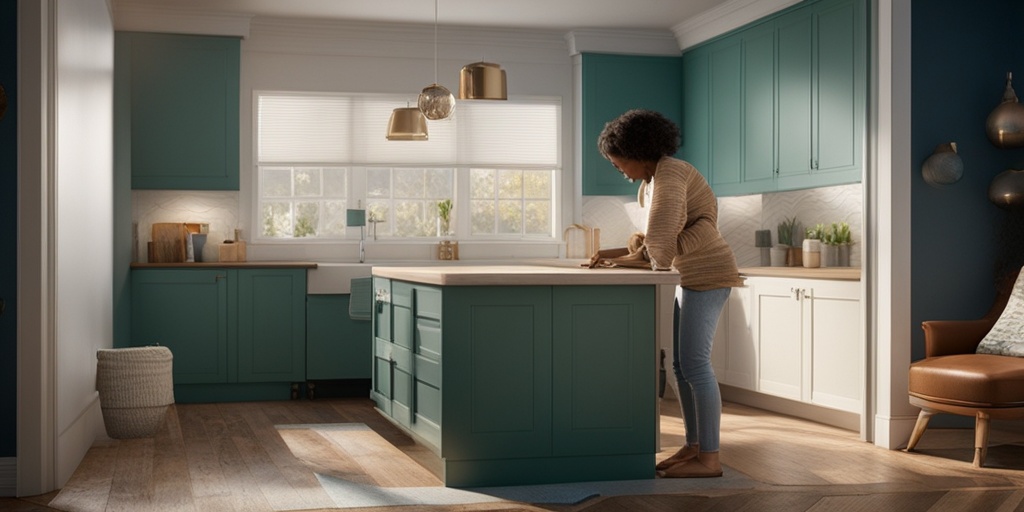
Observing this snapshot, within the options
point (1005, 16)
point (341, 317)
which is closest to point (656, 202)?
point (1005, 16)

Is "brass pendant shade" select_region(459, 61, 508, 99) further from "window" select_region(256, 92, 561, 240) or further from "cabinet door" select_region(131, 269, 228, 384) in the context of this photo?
"window" select_region(256, 92, 561, 240)

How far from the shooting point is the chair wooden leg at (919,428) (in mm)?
5203

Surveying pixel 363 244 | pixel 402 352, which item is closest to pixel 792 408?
pixel 402 352

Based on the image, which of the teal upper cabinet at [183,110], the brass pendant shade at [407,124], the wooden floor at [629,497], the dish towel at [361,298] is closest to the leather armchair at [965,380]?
the wooden floor at [629,497]

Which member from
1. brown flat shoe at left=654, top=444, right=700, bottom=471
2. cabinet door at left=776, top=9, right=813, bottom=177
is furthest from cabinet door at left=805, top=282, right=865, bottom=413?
brown flat shoe at left=654, top=444, right=700, bottom=471

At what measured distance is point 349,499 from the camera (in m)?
4.25

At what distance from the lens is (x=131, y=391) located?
18.9ft

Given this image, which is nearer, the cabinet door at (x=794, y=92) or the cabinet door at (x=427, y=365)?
the cabinet door at (x=427, y=365)

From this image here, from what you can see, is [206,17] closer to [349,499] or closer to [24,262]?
[24,262]

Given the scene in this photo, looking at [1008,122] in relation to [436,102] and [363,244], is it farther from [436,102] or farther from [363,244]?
[363,244]

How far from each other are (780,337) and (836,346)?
21.3 inches

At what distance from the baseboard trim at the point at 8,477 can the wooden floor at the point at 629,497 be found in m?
0.12

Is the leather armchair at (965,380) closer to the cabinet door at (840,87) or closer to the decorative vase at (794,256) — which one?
the cabinet door at (840,87)

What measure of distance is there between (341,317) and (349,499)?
3307mm
